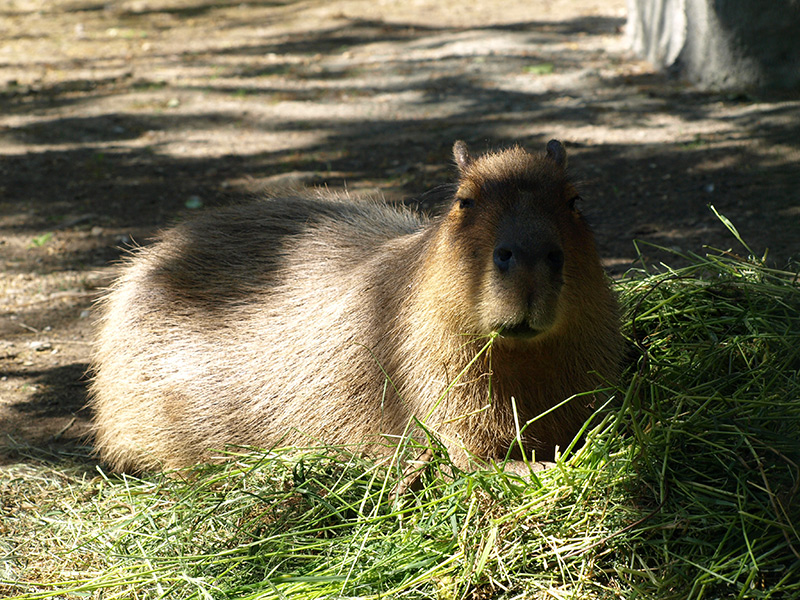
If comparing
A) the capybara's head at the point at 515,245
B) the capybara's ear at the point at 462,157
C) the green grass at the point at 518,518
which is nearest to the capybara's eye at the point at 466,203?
the capybara's head at the point at 515,245

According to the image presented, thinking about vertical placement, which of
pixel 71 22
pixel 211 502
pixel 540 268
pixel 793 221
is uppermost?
pixel 71 22

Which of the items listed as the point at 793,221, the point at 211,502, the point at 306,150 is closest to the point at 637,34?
the point at 306,150

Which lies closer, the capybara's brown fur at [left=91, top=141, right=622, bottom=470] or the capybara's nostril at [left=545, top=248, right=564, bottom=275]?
the capybara's nostril at [left=545, top=248, right=564, bottom=275]

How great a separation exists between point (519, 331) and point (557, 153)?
86cm

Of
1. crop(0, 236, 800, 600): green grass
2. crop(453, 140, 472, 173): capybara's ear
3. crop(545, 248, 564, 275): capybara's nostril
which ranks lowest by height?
crop(0, 236, 800, 600): green grass

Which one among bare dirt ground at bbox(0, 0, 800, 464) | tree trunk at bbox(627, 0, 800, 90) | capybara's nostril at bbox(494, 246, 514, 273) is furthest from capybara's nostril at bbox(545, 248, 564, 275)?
tree trunk at bbox(627, 0, 800, 90)

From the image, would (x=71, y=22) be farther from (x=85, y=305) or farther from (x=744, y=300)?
(x=744, y=300)

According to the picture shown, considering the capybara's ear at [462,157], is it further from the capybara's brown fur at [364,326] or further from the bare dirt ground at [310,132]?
the bare dirt ground at [310,132]

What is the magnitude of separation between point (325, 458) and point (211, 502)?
47 cm

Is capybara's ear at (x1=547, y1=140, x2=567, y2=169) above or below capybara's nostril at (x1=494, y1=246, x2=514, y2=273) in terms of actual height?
above

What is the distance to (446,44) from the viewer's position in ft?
36.3

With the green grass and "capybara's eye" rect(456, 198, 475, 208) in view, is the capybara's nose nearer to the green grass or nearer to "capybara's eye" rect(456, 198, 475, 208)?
"capybara's eye" rect(456, 198, 475, 208)

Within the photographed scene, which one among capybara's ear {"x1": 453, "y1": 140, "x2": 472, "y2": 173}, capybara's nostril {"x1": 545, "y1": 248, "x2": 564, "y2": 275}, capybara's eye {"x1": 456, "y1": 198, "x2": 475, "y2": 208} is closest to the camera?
capybara's nostril {"x1": 545, "y1": 248, "x2": 564, "y2": 275}

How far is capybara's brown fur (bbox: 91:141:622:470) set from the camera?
280 centimetres
